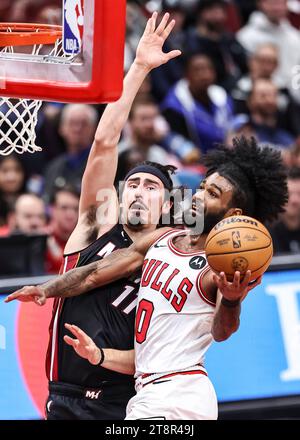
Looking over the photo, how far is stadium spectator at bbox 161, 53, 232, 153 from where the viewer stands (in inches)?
456

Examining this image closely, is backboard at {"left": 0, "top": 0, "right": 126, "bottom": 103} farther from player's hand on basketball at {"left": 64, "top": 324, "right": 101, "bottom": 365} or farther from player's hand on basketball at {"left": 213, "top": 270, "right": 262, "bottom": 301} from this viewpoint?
player's hand on basketball at {"left": 64, "top": 324, "right": 101, "bottom": 365}

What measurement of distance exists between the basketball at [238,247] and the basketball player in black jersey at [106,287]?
0.90 meters

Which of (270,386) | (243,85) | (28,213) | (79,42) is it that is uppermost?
(243,85)

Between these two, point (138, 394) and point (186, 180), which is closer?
point (138, 394)

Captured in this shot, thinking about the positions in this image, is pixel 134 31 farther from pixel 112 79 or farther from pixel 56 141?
pixel 112 79

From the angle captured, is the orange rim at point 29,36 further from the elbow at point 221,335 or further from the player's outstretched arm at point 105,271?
the elbow at point 221,335

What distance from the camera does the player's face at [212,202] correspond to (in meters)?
5.77

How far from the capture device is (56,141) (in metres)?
10.8

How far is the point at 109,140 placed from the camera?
248 inches

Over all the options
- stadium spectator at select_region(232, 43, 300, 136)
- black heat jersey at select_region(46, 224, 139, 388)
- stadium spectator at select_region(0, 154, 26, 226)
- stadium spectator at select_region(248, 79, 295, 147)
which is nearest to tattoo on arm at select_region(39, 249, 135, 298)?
black heat jersey at select_region(46, 224, 139, 388)

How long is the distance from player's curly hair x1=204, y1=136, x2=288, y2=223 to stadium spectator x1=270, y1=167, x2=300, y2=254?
3781 millimetres

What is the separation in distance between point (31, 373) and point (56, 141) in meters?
3.68

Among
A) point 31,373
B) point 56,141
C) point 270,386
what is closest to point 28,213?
point 56,141
